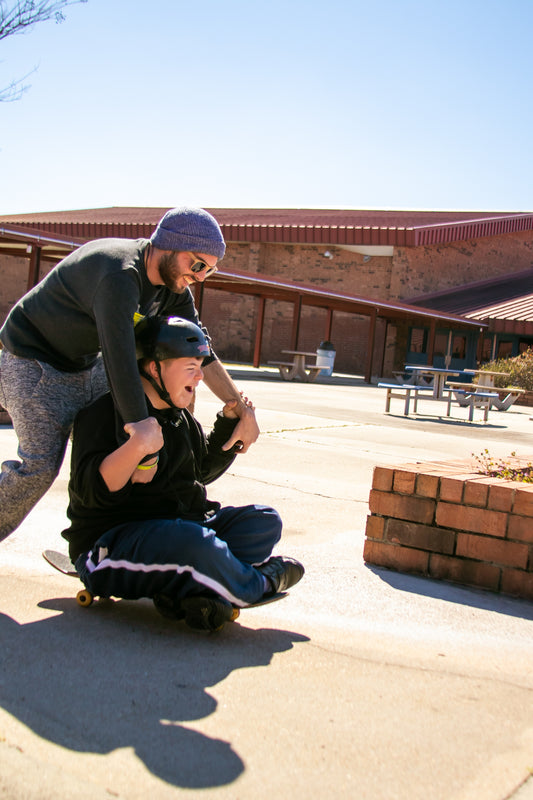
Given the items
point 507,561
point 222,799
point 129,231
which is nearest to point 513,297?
point 129,231

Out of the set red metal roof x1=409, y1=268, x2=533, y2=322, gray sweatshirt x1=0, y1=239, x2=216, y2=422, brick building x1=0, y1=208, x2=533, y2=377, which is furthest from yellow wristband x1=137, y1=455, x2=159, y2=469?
red metal roof x1=409, y1=268, x2=533, y2=322

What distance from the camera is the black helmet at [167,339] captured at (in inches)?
112

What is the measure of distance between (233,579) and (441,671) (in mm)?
740

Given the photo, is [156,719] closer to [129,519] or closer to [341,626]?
[129,519]

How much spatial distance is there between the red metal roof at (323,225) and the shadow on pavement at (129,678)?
2730cm

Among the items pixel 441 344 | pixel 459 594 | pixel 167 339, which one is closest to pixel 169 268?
pixel 167 339

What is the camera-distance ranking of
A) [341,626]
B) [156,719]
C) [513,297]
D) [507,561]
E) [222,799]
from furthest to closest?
[513,297] → [507,561] → [341,626] → [156,719] → [222,799]

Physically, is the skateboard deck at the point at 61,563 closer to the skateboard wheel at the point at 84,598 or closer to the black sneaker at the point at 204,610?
the skateboard wheel at the point at 84,598

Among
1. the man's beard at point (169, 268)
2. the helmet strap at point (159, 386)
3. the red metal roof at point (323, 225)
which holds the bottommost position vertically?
the helmet strap at point (159, 386)

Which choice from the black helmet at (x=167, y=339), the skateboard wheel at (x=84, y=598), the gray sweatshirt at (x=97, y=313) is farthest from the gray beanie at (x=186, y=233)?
the skateboard wheel at (x=84, y=598)

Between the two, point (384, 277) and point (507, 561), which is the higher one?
point (384, 277)

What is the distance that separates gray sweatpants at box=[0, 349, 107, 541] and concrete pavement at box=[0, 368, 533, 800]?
383mm

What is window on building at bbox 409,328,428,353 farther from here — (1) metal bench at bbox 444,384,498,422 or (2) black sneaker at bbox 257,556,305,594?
(2) black sneaker at bbox 257,556,305,594

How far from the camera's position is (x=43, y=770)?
6.21ft
